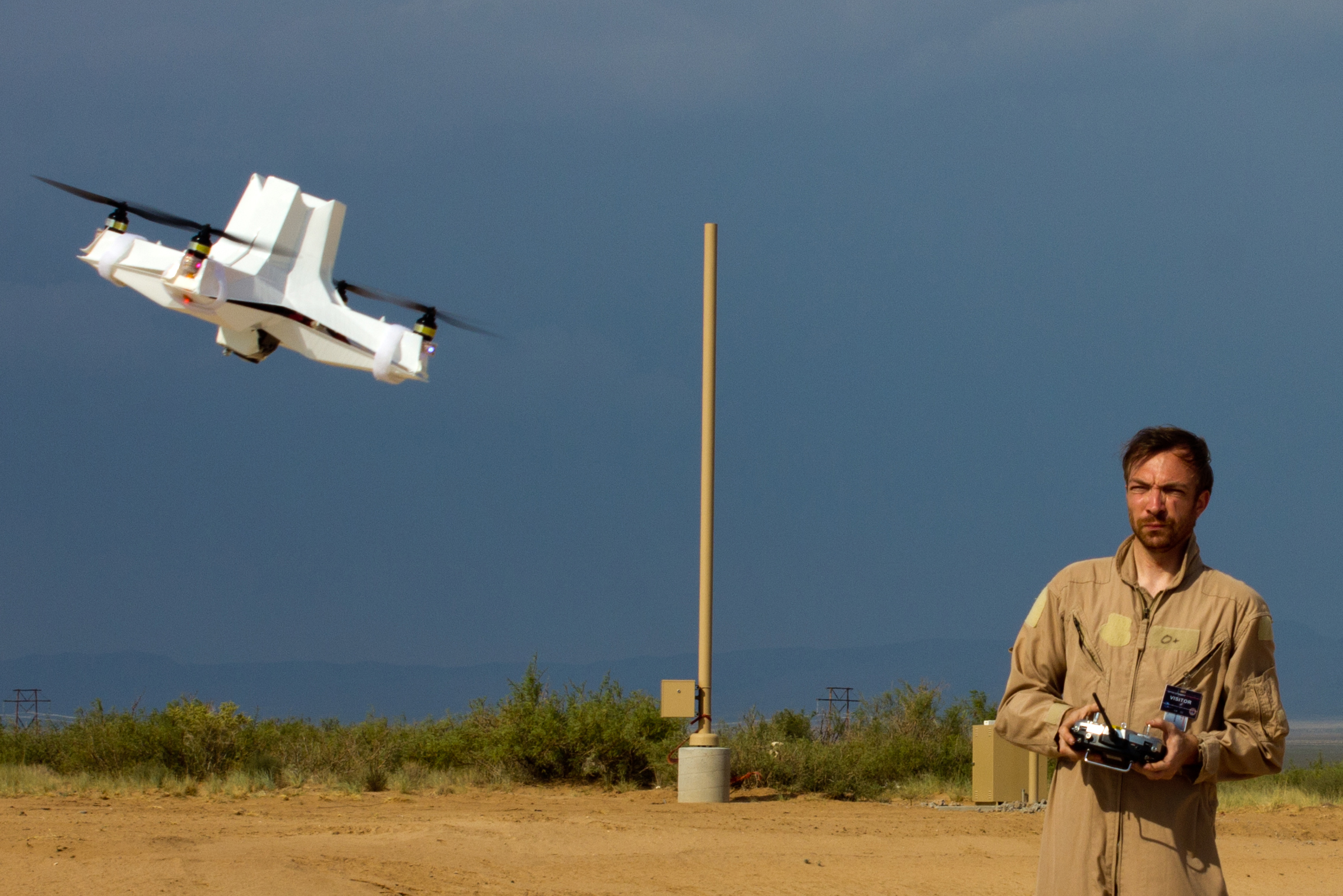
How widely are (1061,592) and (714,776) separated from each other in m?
13.6

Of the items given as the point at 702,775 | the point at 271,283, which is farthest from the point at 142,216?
the point at 702,775

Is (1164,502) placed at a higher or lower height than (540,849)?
higher

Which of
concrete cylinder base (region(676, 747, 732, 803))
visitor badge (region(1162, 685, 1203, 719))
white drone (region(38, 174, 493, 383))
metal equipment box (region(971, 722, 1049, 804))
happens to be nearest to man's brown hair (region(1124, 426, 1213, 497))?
visitor badge (region(1162, 685, 1203, 719))

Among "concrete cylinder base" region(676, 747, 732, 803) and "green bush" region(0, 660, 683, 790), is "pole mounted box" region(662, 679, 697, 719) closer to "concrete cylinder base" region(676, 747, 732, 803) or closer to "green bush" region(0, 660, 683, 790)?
"concrete cylinder base" region(676, 747, 732, 803)

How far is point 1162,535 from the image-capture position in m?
3.74

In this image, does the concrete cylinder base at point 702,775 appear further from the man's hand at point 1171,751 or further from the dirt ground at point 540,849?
the man's hand at point 1171,751

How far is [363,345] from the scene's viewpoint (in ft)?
45.2

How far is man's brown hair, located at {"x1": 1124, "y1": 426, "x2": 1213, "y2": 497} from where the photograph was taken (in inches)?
150

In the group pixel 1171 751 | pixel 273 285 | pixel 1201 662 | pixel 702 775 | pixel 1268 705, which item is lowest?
pixel 702 775

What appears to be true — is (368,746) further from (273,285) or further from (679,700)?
(273,285)

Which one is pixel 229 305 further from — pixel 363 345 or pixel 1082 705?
pixel 1082 705

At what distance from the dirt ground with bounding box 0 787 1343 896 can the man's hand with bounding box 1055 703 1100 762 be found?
22.1 ft

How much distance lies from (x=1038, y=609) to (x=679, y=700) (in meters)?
13.8

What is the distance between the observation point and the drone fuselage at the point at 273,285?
42.6 ft
